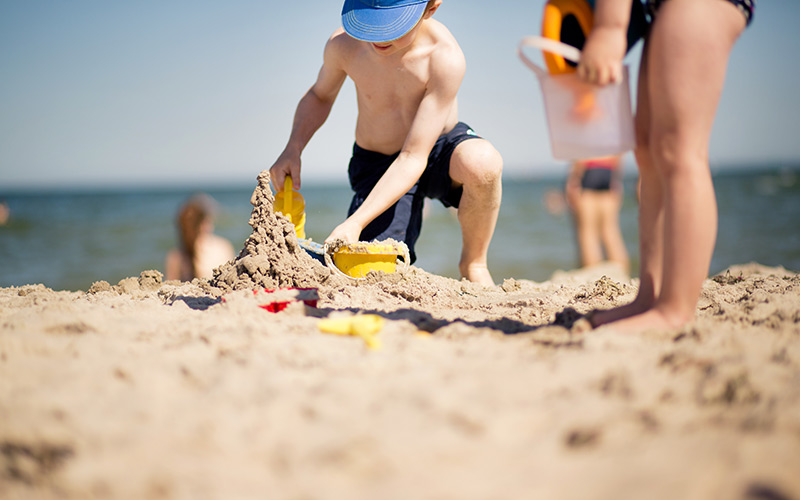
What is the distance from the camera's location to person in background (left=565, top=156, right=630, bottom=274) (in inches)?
217

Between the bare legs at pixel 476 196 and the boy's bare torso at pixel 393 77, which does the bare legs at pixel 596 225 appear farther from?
the boy's bare torso at pixel 393 77

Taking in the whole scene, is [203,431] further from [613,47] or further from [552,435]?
[613,47]

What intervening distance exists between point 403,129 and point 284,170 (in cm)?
63

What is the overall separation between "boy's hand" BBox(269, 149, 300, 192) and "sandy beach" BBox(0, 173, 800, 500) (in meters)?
1.08

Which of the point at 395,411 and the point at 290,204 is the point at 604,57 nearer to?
the point at 395,411

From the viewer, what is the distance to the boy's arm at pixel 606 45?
1.40 m

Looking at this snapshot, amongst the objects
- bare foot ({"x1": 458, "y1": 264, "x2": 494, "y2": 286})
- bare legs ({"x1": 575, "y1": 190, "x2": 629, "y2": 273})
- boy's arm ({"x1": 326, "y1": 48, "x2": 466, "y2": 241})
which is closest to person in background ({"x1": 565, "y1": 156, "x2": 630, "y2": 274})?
bare legs ({"x1": 575, "y1": 190, "x2": 629, "y2": 273})

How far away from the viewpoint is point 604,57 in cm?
140

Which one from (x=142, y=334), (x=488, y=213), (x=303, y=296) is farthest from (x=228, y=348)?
(x=488, y=213)

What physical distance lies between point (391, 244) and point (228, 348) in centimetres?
117

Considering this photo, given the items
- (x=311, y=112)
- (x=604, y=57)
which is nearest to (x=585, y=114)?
(x=604, y=57)

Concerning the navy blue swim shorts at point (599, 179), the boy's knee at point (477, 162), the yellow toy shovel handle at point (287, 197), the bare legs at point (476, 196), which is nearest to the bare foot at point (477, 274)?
the bare legs at point (476, 196)

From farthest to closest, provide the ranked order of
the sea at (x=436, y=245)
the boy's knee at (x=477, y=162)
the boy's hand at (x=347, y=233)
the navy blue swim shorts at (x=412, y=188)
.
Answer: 1. the sea at (x=436, y=245)
2. the navy blue swim shorts at (x=412, y=188)
3. the boy's knee at (x=477, y=162)
4. the boy's hand at (x=347, y=233)

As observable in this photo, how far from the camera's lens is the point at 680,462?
2.78 ft
